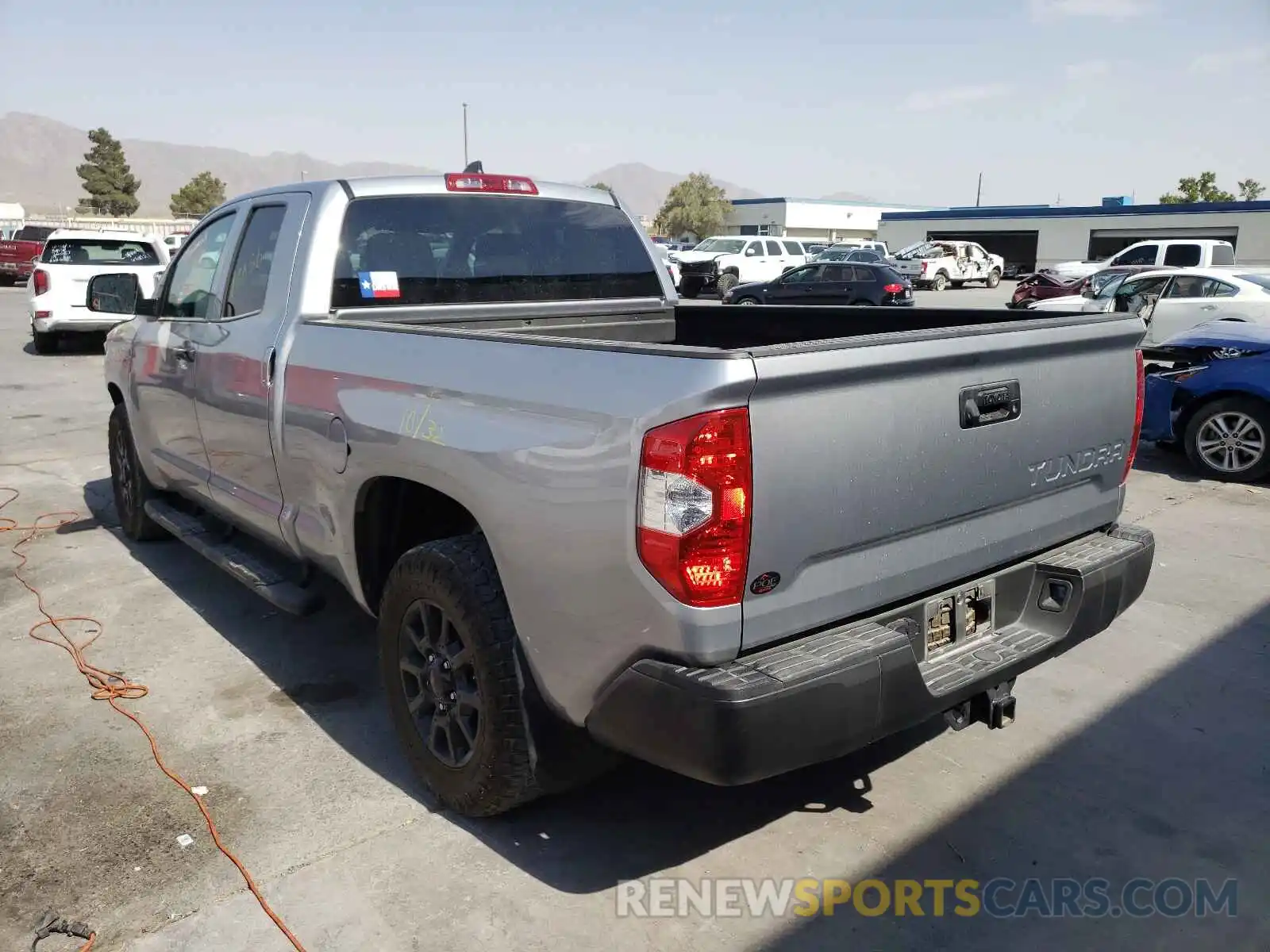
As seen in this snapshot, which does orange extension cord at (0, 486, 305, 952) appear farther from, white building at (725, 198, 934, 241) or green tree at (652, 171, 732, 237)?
green tree at (652, 171, 732, 237)

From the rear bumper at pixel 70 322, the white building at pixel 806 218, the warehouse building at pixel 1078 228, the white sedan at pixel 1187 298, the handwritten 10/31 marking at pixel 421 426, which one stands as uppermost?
the white building at pixel 806 218

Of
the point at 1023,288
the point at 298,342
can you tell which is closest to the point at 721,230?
the point at 1023,288

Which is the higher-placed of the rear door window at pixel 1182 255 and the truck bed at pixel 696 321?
the rear door window at pixel 1182 255

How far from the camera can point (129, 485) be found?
19.5 ft

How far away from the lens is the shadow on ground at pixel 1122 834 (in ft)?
8.90

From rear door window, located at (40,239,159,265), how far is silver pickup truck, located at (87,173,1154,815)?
12.9 meters

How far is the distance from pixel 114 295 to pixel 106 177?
4130 inches

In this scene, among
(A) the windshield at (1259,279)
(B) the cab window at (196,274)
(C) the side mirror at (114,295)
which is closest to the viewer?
(B) the cab window at (196,274)

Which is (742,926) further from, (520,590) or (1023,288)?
(1023,288)

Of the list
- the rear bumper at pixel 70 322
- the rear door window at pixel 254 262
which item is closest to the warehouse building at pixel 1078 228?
the rear bumper at pixel 70 322

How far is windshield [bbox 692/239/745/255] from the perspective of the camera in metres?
32.5

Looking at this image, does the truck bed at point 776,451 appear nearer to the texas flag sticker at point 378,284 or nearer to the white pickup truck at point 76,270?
the texas flag sticker at point 378,284

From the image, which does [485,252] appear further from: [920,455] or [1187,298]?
[1187,298]

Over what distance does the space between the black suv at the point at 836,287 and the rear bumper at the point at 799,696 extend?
2098 cm
